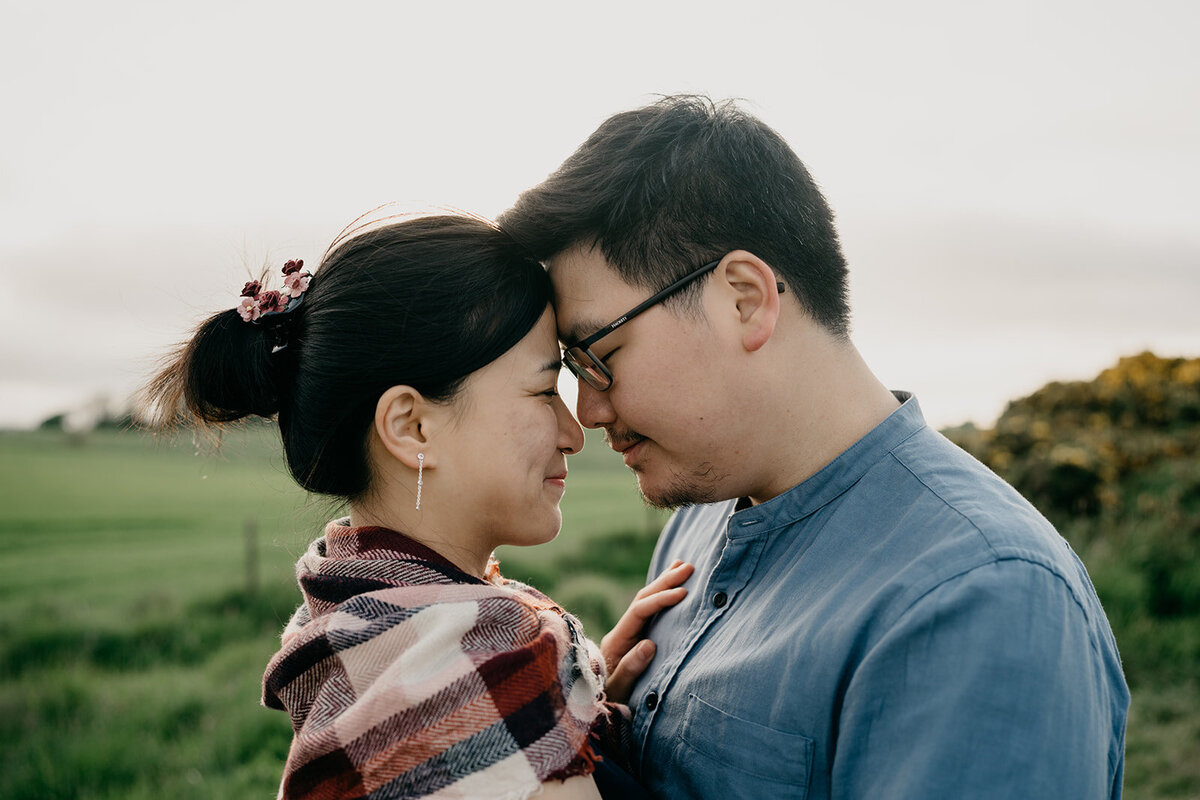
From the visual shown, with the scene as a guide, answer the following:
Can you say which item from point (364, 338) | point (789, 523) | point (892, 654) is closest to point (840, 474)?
point (789, 523)

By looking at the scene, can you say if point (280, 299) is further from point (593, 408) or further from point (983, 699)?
point (983, 699)

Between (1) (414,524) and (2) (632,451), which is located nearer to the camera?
(1) (414,524)

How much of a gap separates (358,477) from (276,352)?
1.31 ft

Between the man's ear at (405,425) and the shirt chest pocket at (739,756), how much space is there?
2.95 feet

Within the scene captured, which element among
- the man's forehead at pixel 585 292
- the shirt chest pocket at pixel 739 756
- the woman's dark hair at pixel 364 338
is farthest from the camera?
the man's forehead at pixel 585 292

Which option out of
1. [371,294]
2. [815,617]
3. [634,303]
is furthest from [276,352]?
[815,617]

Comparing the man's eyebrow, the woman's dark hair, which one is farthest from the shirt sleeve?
the woman's dark hair

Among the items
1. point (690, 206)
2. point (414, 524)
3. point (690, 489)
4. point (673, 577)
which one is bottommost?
point (673, 577)

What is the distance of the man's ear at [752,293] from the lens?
6.72 ft

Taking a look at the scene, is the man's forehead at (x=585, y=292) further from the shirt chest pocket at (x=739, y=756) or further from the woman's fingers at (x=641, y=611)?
the shirt chest pocket at (x=739, y=756)

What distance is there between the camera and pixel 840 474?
193 centimetres

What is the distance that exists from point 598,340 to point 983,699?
1.24 metres

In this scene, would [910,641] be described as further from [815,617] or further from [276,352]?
[276,352]

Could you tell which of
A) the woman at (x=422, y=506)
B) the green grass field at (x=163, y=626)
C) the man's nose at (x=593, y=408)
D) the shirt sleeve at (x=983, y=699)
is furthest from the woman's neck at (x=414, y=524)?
the shirt sleeve at (x=983, y=699)
